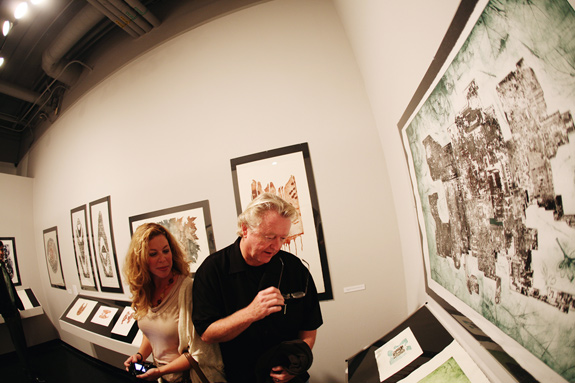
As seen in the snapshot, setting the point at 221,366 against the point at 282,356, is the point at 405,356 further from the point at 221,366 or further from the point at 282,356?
the point at 221,366

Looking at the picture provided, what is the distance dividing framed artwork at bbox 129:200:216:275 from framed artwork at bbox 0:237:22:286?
9.37ft

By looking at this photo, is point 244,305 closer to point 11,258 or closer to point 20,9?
point 20,9

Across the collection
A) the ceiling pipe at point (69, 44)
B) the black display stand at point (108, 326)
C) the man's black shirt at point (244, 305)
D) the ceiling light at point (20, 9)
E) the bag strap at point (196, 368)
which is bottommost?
the black display stand at point (108, 326)

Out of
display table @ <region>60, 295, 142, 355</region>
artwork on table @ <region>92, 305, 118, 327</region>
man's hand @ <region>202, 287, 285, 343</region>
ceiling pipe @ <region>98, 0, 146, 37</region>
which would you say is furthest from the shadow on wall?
ceiling pipe @ <region>98, 0, 146, 37</region>

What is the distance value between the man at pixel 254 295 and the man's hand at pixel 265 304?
117 mm

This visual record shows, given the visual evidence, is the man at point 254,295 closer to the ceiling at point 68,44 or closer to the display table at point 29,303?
the ceiling at point 68,44

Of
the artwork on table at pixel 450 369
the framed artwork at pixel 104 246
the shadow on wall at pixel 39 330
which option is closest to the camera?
the artwork on table at pixel 450 369

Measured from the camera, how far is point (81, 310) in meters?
2.82

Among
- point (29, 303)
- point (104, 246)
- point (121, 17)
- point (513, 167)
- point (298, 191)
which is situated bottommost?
point (29, 303)

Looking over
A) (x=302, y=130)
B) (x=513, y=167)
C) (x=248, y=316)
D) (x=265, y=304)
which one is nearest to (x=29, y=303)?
(x=248, y=316)

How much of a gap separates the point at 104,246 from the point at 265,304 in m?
3.19

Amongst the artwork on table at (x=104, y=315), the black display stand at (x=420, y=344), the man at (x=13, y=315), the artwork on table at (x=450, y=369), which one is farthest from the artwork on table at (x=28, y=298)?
the artwork on table at (x=450, y=369)

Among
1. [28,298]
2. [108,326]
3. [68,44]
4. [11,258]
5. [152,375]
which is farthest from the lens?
[28,298]

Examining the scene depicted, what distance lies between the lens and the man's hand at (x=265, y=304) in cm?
99
